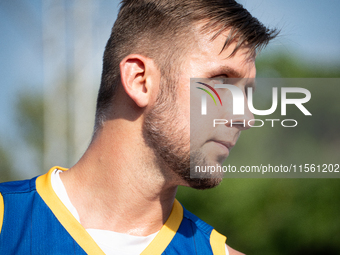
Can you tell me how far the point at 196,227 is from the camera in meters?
1.67

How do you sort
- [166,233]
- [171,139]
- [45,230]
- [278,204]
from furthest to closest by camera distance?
[278,204] < [166,233] < [171,139] < [45,230]

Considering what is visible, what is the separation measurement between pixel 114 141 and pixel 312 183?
2882mm

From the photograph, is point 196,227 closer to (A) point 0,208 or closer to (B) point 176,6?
(A) point 0,208

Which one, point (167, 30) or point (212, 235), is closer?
point (167, 30)

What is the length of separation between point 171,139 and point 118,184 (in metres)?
0.30

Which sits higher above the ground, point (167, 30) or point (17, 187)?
point (167, 30)

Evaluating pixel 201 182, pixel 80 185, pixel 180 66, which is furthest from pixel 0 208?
pixel 180 66

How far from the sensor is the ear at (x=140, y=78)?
4.75ft

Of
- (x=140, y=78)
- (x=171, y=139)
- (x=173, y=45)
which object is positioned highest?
(x=173, y=45)

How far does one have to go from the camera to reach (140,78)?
1.47 m

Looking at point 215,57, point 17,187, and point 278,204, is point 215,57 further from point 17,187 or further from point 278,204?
point 278,204

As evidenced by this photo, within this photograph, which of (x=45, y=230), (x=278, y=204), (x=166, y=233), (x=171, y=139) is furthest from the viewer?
(x=278, y=204)

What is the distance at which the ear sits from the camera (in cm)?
145

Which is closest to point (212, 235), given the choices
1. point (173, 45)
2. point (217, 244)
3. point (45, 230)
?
point (217, 244)
